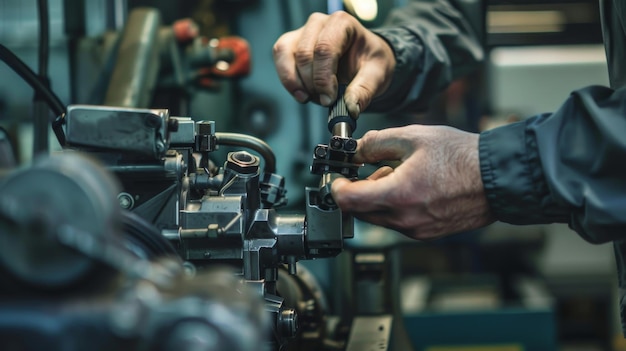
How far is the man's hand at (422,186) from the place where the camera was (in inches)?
43.1

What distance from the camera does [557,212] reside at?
113 cm

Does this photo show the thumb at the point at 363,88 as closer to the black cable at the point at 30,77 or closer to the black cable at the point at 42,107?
the black cable at the point at 30,77

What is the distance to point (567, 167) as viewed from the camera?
1.10 m

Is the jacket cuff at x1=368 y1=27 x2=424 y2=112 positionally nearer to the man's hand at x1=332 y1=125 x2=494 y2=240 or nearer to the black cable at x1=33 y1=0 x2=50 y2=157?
the man's hand at x1=332 y1=125 x2=494 y2=240

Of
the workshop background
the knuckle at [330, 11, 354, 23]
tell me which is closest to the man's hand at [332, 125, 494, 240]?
the knuckle at [330, 11, 354, 23]

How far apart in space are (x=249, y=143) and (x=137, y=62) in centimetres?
62

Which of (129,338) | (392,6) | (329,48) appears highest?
(392,6)

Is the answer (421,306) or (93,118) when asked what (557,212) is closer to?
(93,118)

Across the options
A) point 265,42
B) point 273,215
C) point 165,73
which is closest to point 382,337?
point 273,215

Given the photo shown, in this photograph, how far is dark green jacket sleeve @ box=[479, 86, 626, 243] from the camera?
1.08 m

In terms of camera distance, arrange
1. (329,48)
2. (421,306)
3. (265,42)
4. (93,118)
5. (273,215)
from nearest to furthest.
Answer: (93,118) < (273,215) < (329,48) < (265,42) < (421,306)

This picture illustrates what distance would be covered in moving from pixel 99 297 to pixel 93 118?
0.40 meters

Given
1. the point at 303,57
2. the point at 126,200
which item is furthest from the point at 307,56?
the point at 126,200

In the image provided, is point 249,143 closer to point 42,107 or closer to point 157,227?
point 157,227
